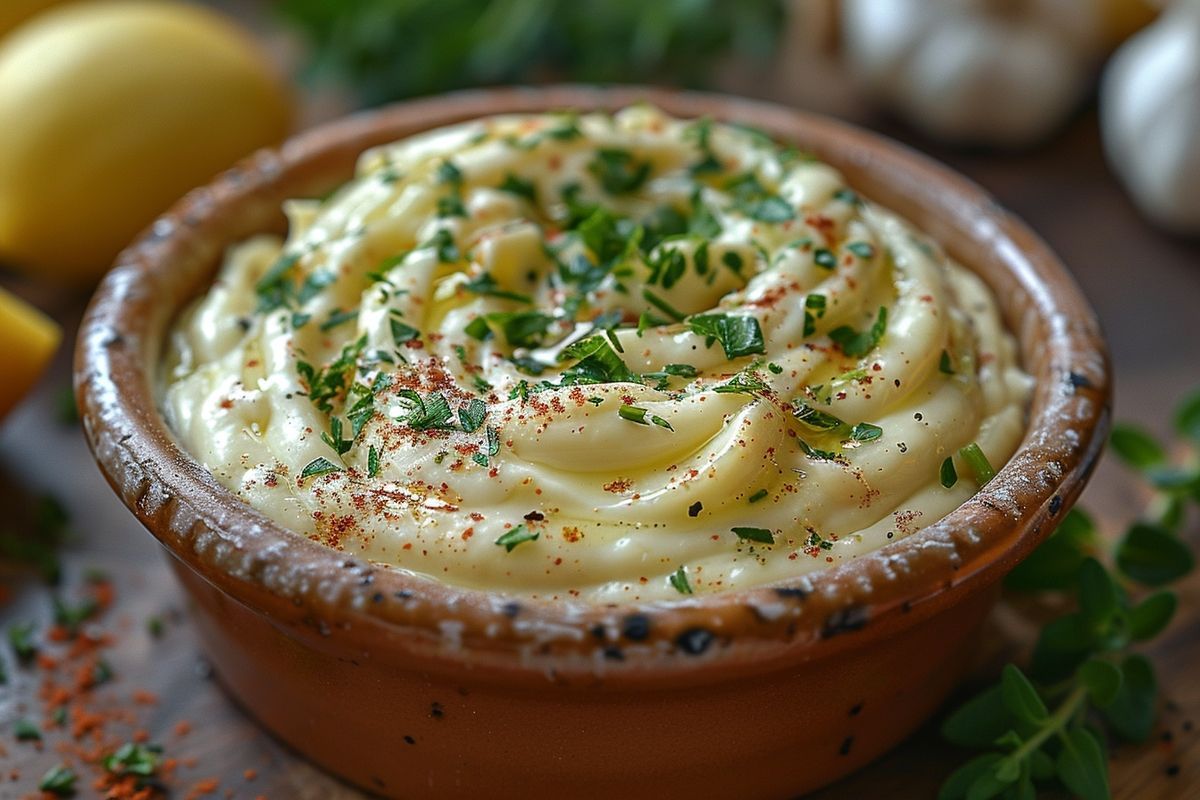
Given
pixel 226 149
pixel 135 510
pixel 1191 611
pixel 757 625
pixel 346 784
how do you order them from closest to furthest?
pixel 757 625 < pixel 135 510 < pixel 346 784 < pixel 1191 611 < pixel 226 149

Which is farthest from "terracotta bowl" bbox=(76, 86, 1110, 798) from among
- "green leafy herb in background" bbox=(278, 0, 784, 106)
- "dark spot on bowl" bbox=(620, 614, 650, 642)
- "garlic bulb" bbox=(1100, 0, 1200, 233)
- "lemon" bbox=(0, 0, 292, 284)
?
"green leafy herb in background" bbox=(278, 0, 784, 106)

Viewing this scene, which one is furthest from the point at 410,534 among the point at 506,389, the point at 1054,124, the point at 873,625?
the point at 1054,124

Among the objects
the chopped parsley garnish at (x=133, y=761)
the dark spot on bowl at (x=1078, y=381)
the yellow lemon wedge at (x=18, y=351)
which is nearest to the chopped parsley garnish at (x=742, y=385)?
the dark spot on bowl at (x=1078, y=381)

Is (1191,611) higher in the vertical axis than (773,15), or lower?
lower

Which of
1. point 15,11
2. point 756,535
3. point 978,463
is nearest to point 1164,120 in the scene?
point 978,463

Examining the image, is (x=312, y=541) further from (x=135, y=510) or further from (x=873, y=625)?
(x=873, y=625)

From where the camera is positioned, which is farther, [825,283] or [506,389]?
[825,283]

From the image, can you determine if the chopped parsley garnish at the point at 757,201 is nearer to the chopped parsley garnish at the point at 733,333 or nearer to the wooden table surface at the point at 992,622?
the chopped parsley garnish at the point at 733,333
